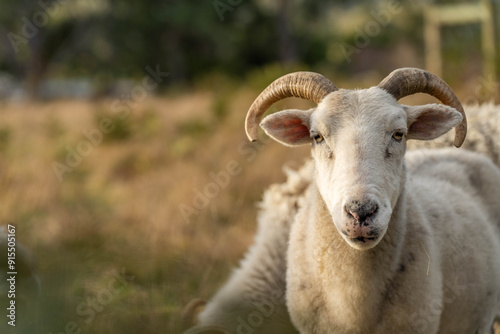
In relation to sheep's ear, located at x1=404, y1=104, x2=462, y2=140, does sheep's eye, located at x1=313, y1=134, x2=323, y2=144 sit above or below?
below

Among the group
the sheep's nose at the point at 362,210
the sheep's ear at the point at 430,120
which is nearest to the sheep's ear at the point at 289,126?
the sheep's ear at the point at 430,120

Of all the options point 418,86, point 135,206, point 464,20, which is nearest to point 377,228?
point 418,86

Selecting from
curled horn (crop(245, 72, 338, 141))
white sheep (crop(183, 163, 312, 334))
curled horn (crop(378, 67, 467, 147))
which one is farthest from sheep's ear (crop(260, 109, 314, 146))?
white sheep (crop(183, 163, 312, 334))

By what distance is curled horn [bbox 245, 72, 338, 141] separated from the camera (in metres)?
3.84

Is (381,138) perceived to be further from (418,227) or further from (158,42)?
(158,42)

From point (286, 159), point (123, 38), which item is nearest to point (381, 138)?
point (286, 159)

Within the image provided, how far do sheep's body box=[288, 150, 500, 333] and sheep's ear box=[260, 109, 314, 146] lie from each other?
15.5 inches

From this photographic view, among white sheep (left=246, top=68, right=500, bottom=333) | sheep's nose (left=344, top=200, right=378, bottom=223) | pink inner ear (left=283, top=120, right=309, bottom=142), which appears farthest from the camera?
pink inner ear (left=283, top=120, right=309, bottom=142)

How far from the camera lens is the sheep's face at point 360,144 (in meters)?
3.13

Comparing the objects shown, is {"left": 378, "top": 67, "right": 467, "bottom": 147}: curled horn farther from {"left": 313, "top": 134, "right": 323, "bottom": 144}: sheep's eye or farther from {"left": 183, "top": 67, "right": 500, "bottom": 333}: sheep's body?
{"left": 313, "top": 134, "right": 323, "bottom": 144}: sheep's eye

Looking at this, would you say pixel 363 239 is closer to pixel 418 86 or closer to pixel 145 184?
pixel 418 86

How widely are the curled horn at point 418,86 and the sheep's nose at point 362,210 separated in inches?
39.3

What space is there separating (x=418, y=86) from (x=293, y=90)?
80 cm

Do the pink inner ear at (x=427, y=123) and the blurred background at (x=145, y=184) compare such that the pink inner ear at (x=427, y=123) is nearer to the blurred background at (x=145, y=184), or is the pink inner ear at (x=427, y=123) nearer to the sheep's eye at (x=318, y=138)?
the sheep's eye at (x=318, y=138)
